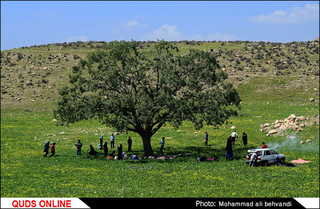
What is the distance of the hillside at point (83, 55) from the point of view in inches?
3750

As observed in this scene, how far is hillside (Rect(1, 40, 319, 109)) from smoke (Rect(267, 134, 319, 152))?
46129 millimetres

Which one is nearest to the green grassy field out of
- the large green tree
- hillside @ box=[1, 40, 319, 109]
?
the large green tree

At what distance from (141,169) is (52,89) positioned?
77.5 m

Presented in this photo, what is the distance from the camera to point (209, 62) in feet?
126

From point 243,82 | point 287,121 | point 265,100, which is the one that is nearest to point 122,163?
point 287,121

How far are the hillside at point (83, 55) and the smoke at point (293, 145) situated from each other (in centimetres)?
4613

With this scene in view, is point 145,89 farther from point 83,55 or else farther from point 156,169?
point 83,55

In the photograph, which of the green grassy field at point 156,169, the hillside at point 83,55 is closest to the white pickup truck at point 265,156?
the green grassy field at point 156,169

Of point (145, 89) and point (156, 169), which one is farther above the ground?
point (145, 89)

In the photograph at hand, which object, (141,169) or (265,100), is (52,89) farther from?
(141,169)

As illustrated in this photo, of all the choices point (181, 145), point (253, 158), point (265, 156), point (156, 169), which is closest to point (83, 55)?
point (181, 145)

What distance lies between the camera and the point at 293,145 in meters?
42.8

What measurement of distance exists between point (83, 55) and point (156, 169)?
343 ft

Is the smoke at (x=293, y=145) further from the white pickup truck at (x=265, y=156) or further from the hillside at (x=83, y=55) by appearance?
the hillside at (x=83, y=55)
